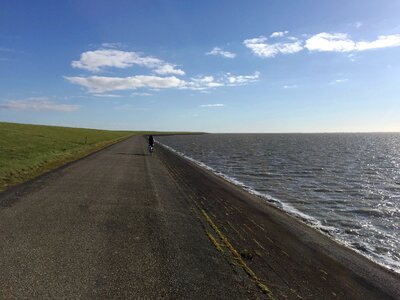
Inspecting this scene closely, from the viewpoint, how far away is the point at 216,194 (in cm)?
2216

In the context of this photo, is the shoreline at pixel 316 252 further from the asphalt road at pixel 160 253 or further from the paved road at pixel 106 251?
the paved road at pixel 106 251

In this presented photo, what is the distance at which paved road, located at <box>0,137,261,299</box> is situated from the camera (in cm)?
752

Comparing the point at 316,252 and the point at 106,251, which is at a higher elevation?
the point at 106,251

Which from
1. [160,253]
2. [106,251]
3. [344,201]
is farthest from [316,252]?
[344,201]

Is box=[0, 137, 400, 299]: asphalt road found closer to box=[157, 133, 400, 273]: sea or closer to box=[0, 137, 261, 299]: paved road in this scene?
box=[0, 137, 261, 299]: paved road

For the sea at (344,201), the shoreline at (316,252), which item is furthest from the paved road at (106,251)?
the sea at (344,201)

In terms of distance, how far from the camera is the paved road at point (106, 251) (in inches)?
296

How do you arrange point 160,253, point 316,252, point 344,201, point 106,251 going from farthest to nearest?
point 344,201
point 316,252
point 160,253
point 106,251

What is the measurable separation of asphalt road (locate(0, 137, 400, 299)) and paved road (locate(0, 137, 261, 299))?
0.08 feet

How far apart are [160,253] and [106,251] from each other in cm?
141

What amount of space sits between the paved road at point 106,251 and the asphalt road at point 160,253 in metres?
0.02

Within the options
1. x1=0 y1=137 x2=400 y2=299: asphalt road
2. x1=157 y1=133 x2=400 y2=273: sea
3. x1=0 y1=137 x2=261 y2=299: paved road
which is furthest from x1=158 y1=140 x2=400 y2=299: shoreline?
x1=0 y1=137 x2=261 y2=299: paved road

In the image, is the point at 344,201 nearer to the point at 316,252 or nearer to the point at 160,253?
the point at 316,252

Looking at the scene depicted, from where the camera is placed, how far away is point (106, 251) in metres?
9.50
